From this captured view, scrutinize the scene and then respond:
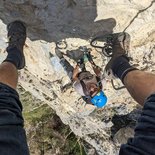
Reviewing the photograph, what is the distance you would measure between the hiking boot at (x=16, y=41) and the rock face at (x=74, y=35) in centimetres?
8

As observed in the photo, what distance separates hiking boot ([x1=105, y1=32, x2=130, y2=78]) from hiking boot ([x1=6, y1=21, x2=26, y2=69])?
3.18 feet

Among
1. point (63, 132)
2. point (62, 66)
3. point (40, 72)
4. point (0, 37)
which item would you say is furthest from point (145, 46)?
point (63, 132)

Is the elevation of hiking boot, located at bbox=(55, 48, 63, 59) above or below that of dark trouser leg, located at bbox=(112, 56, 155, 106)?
below

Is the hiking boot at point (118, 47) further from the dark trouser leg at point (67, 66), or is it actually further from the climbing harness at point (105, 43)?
the dark trouser leg at point (67, 66)

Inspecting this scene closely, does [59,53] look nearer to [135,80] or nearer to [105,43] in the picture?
[105,43]

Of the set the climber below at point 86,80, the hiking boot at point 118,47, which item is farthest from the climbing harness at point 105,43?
the climber below at point 86,80

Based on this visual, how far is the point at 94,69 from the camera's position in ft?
13.0

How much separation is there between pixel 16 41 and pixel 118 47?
1133 millimetres

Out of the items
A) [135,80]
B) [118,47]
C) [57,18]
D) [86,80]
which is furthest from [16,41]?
[135,80]

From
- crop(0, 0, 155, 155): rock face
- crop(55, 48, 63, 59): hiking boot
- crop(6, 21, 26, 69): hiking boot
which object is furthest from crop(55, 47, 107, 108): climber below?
crop(6, 21, 26, 69): hiking boot

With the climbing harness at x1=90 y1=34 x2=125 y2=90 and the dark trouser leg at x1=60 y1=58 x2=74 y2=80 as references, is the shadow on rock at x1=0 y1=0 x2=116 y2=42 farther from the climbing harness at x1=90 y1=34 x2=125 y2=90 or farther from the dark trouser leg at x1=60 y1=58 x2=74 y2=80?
the dark trouser leg at x1=60 y1=58 x2=74 y2=80

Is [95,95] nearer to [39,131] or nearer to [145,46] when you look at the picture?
[145,46]

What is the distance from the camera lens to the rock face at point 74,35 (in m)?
3.37

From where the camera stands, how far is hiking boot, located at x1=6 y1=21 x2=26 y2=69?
12.1 feet
